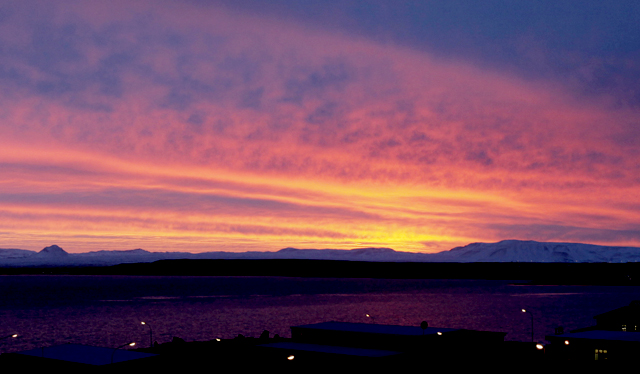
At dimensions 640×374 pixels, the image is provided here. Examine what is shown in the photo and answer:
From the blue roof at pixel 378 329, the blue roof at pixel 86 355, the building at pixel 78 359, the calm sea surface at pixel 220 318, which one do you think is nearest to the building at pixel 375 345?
the blue roof at pixel 378 329

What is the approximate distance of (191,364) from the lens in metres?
58.3

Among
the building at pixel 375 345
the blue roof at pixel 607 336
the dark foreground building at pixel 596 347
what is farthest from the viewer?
the building at pixel 375 345

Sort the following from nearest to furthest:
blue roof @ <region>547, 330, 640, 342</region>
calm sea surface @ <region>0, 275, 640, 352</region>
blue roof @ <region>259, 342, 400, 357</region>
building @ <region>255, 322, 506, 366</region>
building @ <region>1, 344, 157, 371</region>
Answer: building @ <region>1, 344, 157, 371</region> → blue roof @ <region>547, 330, 640, 342</region> → blue roof @ <region>259, 342, 400, 357</region> → building @ <region>255, 322, 506, 366</region> → calm sea surface @ <region>0, 275, 640, 352</region>

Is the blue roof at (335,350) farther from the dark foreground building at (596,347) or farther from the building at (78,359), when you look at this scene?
the dark foreground building at (596,347)

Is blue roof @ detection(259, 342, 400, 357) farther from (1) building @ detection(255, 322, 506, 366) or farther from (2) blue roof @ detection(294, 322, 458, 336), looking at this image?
(2) blue roof @ detection(294, 322, 458, 336)

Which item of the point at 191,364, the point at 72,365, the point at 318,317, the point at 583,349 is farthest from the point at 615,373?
the point at 318,317

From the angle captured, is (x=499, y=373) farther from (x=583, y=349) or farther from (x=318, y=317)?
(x=318, y=317)

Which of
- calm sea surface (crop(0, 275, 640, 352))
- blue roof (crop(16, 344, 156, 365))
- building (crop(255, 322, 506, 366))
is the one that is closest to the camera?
blue roof (crop(16, 344, 156, 365))

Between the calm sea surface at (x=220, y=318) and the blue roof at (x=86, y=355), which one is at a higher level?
the blue roof at (x=86, y=355)

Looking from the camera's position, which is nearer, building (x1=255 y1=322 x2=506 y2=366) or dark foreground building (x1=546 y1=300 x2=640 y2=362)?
dark foreground building (x1=546 y1=300 x2=640 y2=362)

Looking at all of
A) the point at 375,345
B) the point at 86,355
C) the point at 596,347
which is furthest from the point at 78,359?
the point at 596,347

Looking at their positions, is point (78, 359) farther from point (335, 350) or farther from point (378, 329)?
point (378, 329)

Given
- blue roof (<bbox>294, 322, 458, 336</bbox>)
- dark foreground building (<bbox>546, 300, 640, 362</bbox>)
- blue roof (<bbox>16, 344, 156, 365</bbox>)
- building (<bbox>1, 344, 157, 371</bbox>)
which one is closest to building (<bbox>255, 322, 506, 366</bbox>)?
blue roof (<bbox>294, 322, 458, 336</bbox>)

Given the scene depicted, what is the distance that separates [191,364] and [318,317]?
3316 inches
